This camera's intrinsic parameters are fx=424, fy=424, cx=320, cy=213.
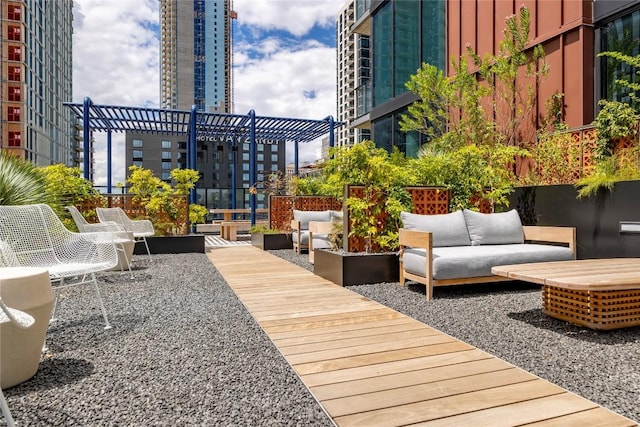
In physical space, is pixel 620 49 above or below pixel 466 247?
above

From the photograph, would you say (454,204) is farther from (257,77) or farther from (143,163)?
(143,163)

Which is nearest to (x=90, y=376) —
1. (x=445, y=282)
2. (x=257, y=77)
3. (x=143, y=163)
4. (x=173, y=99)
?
(x=445, y=282)

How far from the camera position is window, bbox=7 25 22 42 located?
3662 centimetres

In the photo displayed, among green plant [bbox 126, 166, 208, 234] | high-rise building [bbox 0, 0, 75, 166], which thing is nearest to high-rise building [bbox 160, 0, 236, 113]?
high-rise building [bbox 0, 0, 75, 166]

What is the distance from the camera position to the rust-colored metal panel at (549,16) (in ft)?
24.3

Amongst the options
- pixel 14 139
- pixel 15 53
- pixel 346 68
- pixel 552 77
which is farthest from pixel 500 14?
pixel 346 68

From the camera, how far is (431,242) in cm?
405

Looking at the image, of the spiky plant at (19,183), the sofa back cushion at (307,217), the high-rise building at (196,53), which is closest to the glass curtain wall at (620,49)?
the sofa back cushion at (307,217)

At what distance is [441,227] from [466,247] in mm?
345

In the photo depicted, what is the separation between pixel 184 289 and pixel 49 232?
5.71 ft

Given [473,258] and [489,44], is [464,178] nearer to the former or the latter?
[473,258]

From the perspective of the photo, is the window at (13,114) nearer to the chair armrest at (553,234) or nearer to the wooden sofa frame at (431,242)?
the wooden sofa frame at (431,242)

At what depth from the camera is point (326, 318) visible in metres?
3.44

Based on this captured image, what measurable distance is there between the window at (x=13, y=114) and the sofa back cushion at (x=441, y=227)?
4308 cm
